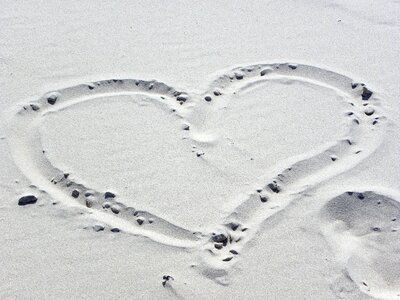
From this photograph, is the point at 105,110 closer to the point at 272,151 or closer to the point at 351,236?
the point at 272,151

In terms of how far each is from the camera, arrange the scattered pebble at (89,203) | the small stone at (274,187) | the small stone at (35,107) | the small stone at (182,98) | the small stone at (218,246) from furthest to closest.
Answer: the small stone at (182,98)
the small stone at (35,107)
the small stone at (274,187)
the scattered pebble at (89,203)
the small stone at (218,246)

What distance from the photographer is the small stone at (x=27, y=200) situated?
3091 millimetres

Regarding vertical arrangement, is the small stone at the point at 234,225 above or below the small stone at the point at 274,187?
below

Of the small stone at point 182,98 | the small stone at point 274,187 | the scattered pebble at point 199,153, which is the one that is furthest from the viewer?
the small stone at point 182,98

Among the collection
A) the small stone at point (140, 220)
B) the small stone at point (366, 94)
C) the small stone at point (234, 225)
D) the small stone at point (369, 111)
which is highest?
the small stone at point (366, 94)

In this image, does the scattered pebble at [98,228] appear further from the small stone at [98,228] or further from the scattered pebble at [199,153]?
the scattered pebble at [199,153]

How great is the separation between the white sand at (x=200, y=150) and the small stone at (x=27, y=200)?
0.04 ft

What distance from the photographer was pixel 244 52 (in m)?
4.48

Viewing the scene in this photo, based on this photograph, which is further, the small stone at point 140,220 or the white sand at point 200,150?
the small stone at point 140,220

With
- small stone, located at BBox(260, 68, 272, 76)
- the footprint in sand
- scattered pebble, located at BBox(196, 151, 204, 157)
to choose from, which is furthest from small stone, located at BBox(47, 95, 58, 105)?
the footprint in sand

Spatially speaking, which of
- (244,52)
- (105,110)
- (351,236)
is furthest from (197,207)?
(244,52)

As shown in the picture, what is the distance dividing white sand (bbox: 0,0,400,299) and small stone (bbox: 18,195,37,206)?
0.01 metres

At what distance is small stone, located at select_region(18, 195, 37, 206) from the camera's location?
10.1ft

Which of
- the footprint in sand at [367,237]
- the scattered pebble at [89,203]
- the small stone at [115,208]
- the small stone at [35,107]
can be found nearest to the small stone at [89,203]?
the scattered pebble at [89,203]
